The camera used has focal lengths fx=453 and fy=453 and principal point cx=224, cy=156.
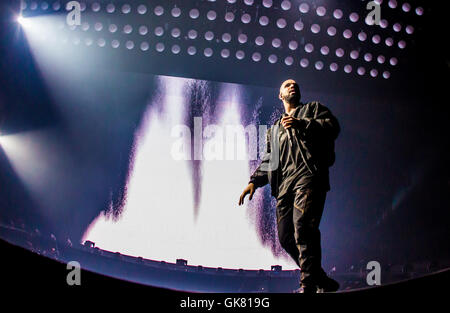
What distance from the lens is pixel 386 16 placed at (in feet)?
16.9

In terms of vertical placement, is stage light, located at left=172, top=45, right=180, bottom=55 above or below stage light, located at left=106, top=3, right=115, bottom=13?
below

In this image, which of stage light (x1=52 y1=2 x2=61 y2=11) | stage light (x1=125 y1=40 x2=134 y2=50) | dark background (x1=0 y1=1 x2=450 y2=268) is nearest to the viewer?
stage light (x1=52 y1=2 x2=61 y2=11)

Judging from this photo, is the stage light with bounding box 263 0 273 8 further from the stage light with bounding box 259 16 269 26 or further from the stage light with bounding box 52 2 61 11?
the stage light with bounding box 52 2 61 11

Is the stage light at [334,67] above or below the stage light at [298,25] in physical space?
below

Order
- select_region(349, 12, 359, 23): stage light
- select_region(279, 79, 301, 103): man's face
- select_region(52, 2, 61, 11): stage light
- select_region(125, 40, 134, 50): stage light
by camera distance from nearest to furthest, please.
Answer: select_region(279, 79, 301, 103): man's face → select_region(52, 2, 61, 11): stage light → select_region(349, 12, 359, 23): stage light → select_region(125, 40, 134, 50): stage light

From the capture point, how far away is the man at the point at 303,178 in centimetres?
240

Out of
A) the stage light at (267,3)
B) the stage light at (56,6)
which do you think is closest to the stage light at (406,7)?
the stage light at (267,3)

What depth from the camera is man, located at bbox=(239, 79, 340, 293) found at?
2.40 meters

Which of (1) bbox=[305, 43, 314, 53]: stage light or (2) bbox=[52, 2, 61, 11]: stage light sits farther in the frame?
(1) bbox=[305, 43, 314, 53]: stage light

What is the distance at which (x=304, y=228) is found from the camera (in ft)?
8.05

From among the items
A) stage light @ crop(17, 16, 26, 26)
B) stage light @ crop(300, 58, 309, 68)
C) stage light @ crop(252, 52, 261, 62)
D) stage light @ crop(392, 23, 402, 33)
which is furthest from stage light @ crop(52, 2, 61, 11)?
stage light @ crop(392, 23, 402, 33)

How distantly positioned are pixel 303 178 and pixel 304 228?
0.29 metres

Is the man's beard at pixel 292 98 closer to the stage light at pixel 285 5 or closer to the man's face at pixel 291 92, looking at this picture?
the man's face at pixel 291 92
